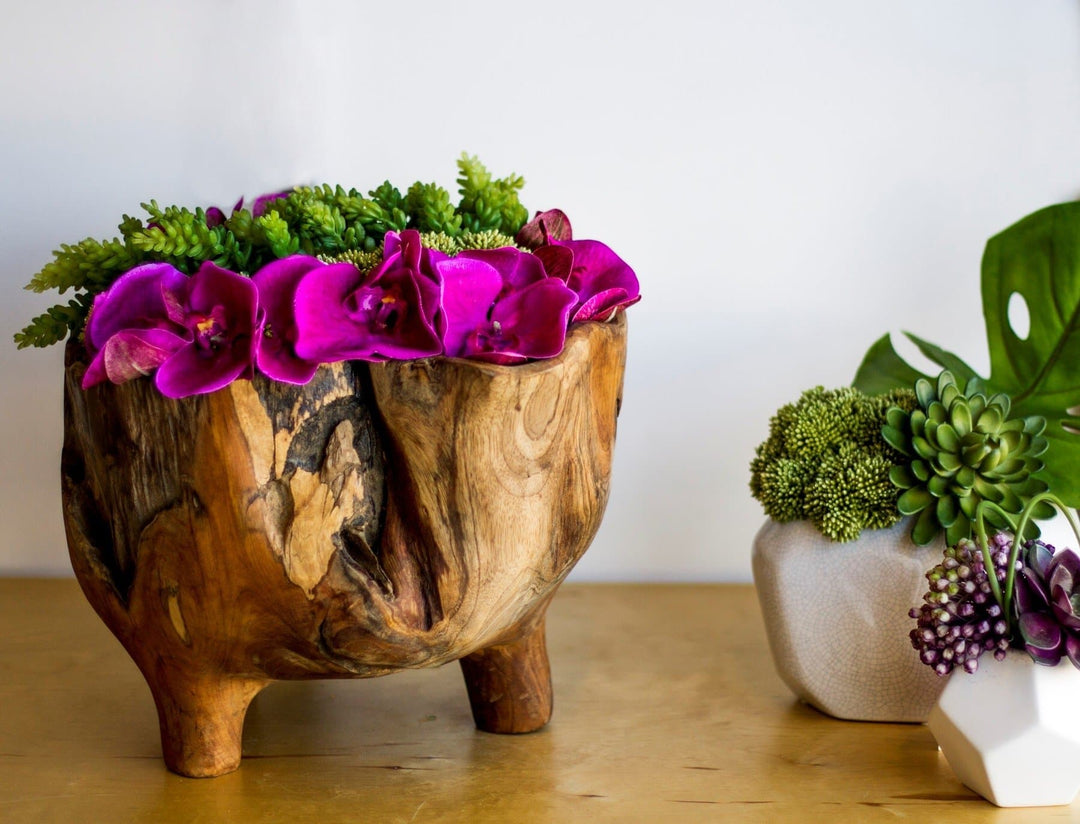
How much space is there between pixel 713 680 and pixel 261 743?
0.99 feet

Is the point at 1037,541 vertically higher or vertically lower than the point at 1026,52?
lower

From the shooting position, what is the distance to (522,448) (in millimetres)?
499

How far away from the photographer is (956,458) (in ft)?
2.07

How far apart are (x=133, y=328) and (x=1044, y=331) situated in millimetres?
587

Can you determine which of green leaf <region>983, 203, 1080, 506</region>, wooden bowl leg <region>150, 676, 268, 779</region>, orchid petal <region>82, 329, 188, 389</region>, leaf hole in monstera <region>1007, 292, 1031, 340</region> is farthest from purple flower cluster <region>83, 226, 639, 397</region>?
leaf hole in monstera <region>1007, 292, 1031, 340</region>

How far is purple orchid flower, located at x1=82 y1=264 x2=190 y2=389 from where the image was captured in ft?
1.53

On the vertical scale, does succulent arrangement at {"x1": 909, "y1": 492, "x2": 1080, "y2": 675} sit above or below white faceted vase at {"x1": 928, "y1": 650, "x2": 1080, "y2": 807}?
above

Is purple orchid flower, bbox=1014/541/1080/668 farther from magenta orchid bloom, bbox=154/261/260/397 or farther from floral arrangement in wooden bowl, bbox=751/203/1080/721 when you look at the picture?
magenta orchid bloom, bbox=154/261/260/397

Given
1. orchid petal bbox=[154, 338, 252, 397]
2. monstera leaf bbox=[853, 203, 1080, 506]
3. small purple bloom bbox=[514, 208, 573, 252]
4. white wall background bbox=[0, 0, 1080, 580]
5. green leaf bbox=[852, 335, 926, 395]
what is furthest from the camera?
white wall background bbox=[0, 0, 1080, 580]

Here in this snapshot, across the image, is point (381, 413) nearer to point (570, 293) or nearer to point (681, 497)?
point (570, 293)

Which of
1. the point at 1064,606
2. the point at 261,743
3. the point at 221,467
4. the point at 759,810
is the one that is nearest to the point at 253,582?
the point at 221,467

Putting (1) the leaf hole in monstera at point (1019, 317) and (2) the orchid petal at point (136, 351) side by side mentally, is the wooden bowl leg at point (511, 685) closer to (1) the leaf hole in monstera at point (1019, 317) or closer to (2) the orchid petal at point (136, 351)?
(2) the orchid petal at point (136, 351)

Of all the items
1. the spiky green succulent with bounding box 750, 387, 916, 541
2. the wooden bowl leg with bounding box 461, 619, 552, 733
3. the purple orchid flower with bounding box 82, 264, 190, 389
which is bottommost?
the wooden bowl leg with bounding box 461, 619, 552, 733

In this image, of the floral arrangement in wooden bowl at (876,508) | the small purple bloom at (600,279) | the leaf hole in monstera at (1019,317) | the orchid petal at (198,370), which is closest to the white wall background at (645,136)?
the leaf hole in monstera at (1019,317)
